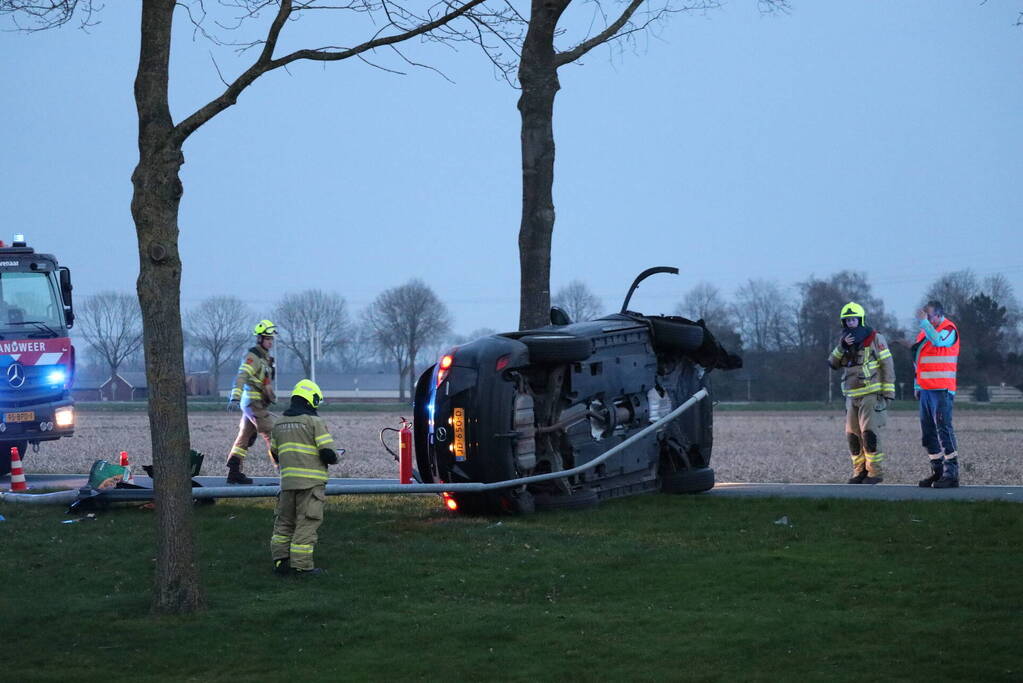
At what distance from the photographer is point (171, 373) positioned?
27.7 feet

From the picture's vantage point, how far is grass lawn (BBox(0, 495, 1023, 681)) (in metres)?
7.05

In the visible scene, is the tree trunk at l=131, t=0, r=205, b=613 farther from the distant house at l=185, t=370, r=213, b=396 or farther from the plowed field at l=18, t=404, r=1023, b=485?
the distant house at l=185, t=370, r=213, b=396

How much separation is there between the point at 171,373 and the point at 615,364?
16.7 feet

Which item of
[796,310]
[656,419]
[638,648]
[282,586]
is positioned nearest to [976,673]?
[638,648]

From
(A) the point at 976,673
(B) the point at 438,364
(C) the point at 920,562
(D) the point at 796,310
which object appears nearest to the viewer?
(A) the point at 976,673

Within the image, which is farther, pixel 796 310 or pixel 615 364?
pixel 796 310

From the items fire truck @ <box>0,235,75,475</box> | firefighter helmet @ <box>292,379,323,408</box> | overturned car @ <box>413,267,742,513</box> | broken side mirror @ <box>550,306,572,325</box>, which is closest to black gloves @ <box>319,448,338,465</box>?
firefighter helmet @ <box>292,379,323,408</box>

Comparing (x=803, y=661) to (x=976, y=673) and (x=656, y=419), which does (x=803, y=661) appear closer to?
(x=976, y=673)

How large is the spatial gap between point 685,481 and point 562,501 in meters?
1.90

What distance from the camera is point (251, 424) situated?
580 inches

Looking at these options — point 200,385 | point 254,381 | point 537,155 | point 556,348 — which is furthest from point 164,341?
point 200,385

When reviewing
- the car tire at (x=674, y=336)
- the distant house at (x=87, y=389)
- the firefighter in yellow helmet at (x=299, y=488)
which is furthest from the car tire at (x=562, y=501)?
the distant house at (x=87, y=389)

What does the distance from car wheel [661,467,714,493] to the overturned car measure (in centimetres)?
1

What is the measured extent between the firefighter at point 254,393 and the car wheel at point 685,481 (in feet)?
15.1
